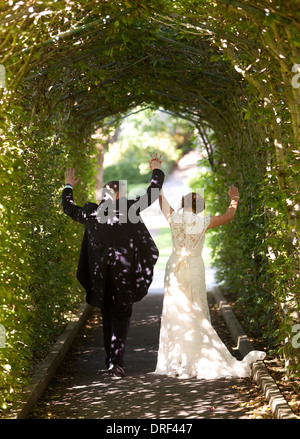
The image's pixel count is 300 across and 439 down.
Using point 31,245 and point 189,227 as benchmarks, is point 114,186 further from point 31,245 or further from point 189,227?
point 31,245

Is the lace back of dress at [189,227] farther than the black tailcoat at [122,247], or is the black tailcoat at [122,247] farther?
the lace back of dress at [189,227]

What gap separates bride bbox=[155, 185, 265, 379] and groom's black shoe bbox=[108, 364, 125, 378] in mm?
355

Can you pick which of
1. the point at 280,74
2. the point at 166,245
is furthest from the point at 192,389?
the point at 166,245

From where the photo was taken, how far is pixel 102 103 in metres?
11.6

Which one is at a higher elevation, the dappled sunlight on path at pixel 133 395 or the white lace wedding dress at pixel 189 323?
the white lace wedding dress at pixel 189 323

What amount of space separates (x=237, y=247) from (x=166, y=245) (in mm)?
15074

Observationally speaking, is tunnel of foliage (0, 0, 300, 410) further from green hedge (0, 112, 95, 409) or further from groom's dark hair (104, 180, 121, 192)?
groom's dark hair (104, 180, 121, 192)

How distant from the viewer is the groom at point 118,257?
7.18m

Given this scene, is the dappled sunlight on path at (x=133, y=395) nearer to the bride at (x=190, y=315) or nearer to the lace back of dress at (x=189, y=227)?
the bride at (x=190, y=315)

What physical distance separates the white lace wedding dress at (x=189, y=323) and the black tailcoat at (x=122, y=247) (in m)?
0.33

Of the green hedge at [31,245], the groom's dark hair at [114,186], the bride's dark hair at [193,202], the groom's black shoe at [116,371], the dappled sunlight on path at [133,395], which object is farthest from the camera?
the bride's dark hair at [193,202]

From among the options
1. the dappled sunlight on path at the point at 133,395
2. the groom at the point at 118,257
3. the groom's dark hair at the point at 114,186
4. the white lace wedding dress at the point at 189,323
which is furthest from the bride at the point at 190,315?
the groom's dark hair at the point at 114,186

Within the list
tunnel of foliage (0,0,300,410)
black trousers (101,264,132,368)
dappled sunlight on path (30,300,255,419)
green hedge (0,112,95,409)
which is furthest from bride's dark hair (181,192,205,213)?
dappled sunlight on path (30,300,255,419)

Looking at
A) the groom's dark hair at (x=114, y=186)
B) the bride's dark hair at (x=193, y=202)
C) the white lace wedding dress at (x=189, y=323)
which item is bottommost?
the white lace wedding dress at (x=189, y=323)
